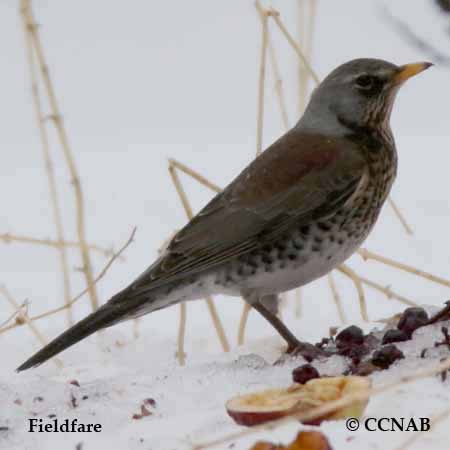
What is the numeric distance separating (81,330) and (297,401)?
1.13 meters

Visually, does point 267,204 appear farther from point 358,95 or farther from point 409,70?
point 409,70

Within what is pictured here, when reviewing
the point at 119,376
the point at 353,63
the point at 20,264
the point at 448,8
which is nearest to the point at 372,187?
the point at 353,63

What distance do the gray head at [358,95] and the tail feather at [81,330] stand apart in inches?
46.4

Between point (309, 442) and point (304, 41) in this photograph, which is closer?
point (309, 442)

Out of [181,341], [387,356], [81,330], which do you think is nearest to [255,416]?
[387,356]

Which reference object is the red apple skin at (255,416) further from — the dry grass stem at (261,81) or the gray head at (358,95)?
the dry grass stem at (261,81)

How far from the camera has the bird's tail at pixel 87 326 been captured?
4082 millimetres

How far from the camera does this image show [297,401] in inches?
129

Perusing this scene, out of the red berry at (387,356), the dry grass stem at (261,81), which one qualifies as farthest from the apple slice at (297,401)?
the dry grass stem at (261,81)

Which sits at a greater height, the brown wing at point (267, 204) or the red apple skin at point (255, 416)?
the brown wing at point (267, 204)

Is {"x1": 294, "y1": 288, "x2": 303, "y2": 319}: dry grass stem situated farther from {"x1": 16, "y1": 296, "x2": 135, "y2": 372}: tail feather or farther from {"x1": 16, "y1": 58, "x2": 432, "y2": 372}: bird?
{"x1": 16, "y1": 296, "x2": 135, "y2": 372}: tail feather

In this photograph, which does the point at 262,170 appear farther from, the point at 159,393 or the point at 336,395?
the point at 336,395

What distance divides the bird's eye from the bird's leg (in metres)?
0.94

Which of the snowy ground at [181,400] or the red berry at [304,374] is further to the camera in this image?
the red berry at [304,374]
